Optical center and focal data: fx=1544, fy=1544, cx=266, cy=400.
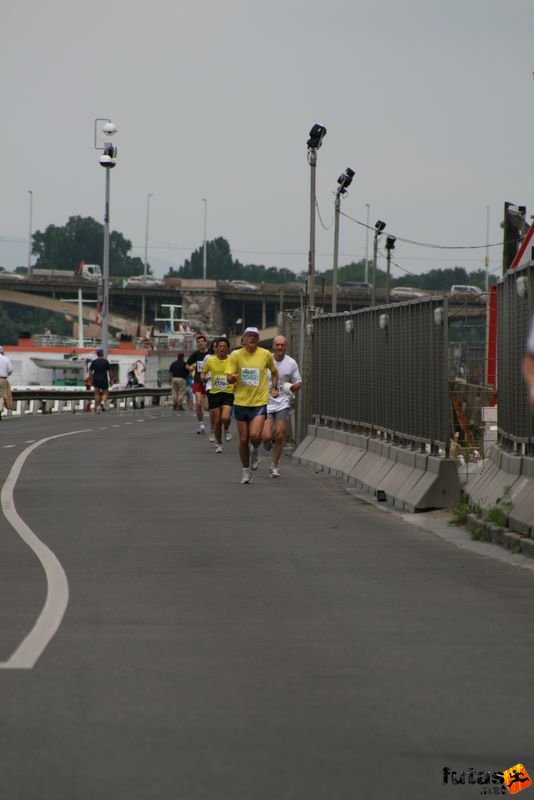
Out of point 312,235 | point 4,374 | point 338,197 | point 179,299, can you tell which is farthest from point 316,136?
point 179,299

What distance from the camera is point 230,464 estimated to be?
74.2 ft

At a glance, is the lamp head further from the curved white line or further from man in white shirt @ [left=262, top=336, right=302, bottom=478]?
the curved white line

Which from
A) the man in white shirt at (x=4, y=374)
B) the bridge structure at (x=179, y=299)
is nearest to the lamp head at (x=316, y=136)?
the man in white shirt at (x=4, y=374)

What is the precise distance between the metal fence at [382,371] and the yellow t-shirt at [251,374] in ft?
4.88

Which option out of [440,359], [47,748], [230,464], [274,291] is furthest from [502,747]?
[274,291]

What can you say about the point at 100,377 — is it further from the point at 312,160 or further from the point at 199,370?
the point at 312,160

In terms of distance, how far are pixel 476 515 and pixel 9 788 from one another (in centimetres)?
935

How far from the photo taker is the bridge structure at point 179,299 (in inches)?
5748

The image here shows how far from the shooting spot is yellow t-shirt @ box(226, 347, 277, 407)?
62.6 feet

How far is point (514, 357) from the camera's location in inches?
539

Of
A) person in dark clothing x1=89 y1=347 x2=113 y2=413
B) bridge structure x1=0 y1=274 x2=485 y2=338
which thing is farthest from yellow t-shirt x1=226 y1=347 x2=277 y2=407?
bridge structure x1=0 y1=274 x2=485 y2=338

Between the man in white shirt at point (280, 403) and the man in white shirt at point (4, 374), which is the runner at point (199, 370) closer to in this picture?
the man in white shirt at point (4, 374)

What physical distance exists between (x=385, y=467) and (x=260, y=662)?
433 inches

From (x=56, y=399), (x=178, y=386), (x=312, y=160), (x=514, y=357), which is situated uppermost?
(x=312, y=160)
